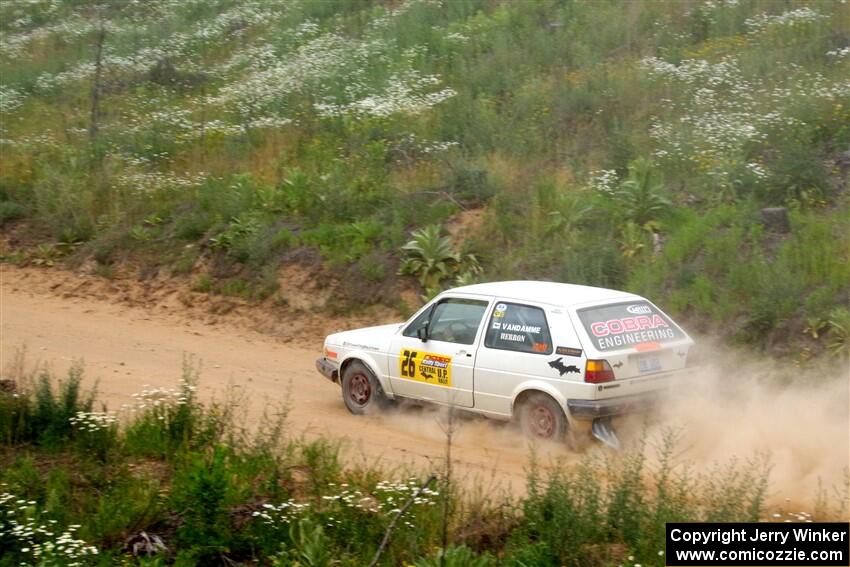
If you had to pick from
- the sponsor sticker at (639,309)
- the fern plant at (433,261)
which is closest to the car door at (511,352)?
the sponsor sticker at (639,309)

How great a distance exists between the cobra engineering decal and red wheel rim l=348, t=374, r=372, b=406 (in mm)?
607

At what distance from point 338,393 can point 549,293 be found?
3.38 m

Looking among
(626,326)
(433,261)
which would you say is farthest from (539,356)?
(433,261)

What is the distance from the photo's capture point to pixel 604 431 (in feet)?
31.4

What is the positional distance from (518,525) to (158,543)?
2.45 m

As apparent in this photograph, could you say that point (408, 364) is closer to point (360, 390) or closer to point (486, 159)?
point (360, 390)

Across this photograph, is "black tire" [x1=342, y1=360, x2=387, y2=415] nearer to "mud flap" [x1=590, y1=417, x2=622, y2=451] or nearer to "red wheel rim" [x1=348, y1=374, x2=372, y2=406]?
"red wheel rim" [x1=348, y1=374, x2=372, y2=406]

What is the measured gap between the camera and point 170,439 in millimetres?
9055

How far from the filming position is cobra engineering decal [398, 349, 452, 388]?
1056 cm

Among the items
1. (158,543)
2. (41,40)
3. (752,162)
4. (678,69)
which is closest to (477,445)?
(158,543)

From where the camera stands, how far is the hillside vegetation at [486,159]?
13836 mm

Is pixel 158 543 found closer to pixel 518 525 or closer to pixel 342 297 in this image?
pixel 518 525

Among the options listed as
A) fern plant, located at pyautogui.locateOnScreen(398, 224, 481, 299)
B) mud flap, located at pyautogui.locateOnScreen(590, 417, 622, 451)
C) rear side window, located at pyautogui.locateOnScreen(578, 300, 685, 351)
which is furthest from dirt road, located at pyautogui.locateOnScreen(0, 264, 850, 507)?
fern plant, located at pyautogui.locateOnScreen(398, 224, 481, 299)

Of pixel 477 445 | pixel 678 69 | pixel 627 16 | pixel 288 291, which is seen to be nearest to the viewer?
pixel 477 445
